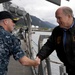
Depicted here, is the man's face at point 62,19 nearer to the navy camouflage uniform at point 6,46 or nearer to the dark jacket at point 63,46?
the dark jacket at point 63,46

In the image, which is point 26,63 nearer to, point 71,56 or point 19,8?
point 71,56

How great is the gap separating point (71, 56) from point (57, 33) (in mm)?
405

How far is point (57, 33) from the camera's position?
4207 millimetres

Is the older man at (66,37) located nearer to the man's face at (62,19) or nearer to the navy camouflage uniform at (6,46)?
the man's face at (62,19)

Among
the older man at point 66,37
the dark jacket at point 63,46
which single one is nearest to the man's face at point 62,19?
the older man at point 66,37

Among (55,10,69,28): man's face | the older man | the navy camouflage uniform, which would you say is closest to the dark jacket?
the older man

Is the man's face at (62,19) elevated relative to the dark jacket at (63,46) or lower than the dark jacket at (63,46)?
elevated

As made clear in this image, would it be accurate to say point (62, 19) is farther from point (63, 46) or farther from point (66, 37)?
point (63, 46)

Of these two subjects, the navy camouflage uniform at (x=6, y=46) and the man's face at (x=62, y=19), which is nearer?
the navy camouflage uniform at (x=6, y=46)

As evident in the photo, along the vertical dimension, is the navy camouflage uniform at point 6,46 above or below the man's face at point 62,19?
below

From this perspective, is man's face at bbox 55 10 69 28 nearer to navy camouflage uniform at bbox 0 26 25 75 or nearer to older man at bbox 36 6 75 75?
older man at bbox 36 6 75 75

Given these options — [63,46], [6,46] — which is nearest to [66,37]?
[63,46]

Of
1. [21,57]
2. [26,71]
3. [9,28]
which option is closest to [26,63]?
[21,57]

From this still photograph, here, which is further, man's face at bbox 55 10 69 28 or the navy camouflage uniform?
man's face at bbox 55 10 69 28
